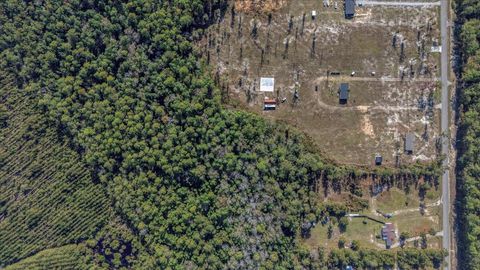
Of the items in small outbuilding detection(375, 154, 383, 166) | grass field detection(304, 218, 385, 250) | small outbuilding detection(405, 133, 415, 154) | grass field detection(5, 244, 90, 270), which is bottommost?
grass field detection(5, 244, 90, 270)

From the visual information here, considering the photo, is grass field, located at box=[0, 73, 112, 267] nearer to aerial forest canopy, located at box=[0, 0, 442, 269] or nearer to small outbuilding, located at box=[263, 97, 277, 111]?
aerial forest canopy, located at box=[0, 0, 442, 269]

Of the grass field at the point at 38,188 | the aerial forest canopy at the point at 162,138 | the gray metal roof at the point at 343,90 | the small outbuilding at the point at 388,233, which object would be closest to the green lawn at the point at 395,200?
the small outbuilding at the point at 388,233

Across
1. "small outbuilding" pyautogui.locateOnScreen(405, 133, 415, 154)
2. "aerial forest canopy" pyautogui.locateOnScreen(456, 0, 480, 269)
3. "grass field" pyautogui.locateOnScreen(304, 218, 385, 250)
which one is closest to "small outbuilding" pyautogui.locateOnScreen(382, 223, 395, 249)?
"grass field" pyautogui.locateOnScreen(304, 218, 385, 250)

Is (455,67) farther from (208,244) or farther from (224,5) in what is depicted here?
(208,244)

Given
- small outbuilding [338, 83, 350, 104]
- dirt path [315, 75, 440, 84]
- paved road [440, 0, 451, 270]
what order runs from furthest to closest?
dirt path [315, 75, 440, 84] → paved road [440, 0, 451, 270] → small outbuilding [338, 83, 350, 104]

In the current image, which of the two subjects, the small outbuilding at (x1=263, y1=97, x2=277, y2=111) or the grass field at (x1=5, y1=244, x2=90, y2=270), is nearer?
the grass field at (x1=5, y1=244, x2=90, y2=270)
